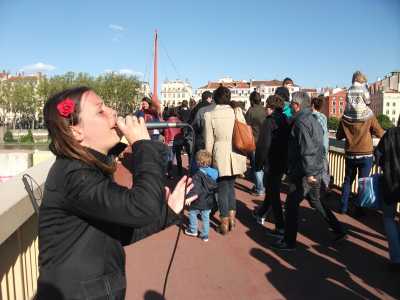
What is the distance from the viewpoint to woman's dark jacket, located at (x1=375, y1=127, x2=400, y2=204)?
14.3ft

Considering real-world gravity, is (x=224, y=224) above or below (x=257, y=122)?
below

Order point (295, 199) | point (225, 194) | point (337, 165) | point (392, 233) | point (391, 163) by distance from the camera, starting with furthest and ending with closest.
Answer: point (337, 165) < point (225, 194) < point (295, 199) < point (392, 233) < point (391, 163)

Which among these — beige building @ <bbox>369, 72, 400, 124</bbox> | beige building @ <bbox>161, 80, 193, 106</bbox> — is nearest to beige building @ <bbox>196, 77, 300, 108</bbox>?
beige building @ <bbox>161, 80, 193, 106</bbox>

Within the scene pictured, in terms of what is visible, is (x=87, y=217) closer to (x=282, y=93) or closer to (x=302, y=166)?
(x=302, y=166)

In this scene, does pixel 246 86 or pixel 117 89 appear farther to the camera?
pixel 246 86

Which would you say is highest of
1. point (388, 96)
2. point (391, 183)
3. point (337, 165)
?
→ point (388, 96)

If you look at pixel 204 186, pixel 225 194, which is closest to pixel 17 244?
pixel 204 186

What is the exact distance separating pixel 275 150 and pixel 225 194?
962 millimetres

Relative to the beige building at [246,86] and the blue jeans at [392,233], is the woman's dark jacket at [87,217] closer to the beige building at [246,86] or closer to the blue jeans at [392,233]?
the blue jeans at [392,233]

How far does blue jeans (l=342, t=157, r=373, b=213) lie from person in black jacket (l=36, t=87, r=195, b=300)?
5.49 metres

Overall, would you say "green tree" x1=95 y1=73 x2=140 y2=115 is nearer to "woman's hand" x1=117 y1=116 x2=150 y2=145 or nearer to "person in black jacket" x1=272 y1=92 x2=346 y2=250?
"person in black jacket" x1=272 y1=92 x2=346 y2=250

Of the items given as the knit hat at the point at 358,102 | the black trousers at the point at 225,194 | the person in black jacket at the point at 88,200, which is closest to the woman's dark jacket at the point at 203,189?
the black trousers at the point at 225,194

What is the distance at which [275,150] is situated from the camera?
5969mm

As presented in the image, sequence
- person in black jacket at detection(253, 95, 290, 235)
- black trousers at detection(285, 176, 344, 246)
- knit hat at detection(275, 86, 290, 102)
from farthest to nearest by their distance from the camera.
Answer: knit hat at detection(275, 86, 290, 102) < person in black jacket at detection(253, 95, 290, 235) < black trousers at detection(285, 176, 344, 246)
